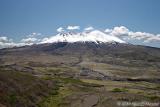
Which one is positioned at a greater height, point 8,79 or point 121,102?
point 8,79

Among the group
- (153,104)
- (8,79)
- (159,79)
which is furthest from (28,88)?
(159,79)

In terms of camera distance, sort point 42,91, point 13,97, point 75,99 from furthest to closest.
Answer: point 42,91 → point 75,99 → point 13,97

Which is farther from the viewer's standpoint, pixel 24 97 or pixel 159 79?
pixel 159 79

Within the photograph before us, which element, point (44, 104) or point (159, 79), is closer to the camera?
point (44, 104)

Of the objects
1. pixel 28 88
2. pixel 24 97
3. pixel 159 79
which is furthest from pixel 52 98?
pixel 159 79

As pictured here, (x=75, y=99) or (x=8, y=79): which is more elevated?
(x=8, y=79)

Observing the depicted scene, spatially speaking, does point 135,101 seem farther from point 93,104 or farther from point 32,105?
point 32,105

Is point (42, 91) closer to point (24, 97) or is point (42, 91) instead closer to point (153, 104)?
point (24, 97)

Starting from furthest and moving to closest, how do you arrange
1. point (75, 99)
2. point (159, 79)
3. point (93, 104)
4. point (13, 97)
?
point (159, 79) → point (75, 99) → point (93, 104) → point (13, 97)

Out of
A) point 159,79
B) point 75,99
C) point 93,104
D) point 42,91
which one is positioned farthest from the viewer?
point 159,79
